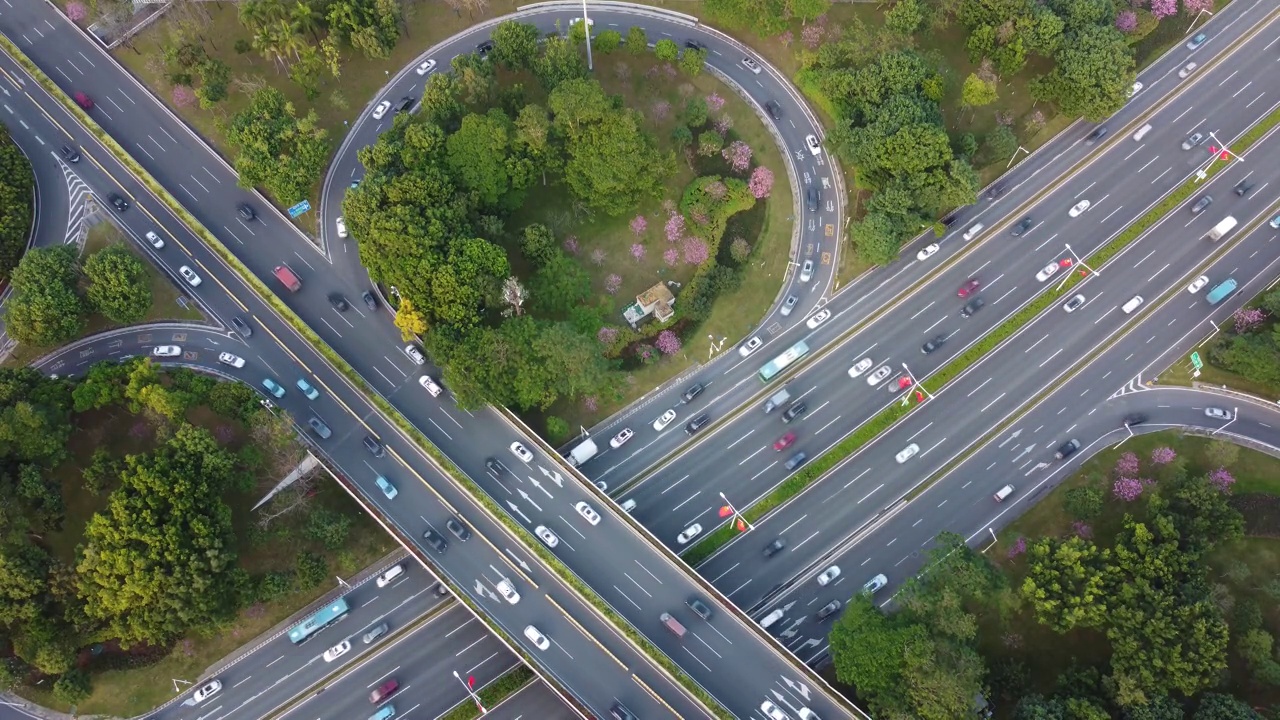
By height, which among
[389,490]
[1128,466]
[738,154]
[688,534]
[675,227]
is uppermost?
[738,154]

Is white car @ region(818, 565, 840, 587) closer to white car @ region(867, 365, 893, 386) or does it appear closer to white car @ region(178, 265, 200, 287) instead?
white car @ region(867, 365, 893, 386)

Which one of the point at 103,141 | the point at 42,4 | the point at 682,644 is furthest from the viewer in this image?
the point at 42,4

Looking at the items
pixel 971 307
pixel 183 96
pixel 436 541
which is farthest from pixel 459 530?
pixel 183 96

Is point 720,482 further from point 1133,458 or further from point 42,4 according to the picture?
point 42,4

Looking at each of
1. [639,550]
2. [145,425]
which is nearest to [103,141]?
[145,425]

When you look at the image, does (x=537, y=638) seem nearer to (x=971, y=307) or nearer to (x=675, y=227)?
(x=675, y=227)

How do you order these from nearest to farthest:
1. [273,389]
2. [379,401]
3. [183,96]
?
[379,401]
[273,389]
[183,96]
